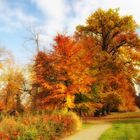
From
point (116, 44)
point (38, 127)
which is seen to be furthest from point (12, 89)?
point (38, 127)

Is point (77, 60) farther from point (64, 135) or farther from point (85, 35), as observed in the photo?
point (85, 35)

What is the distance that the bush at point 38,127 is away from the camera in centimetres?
1872

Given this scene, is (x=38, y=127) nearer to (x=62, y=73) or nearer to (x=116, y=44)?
(x=62, y=73)

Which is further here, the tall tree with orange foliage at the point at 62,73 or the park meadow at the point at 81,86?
the tall tree with orange foliage at the point at 62,73

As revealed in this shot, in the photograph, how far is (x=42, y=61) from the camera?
3603cm

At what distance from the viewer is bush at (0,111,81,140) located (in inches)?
737

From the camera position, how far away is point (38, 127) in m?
20.9

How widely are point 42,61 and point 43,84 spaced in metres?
2.49

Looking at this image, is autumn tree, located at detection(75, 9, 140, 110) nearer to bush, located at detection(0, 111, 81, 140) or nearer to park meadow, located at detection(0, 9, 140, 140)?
park meadow, located at detection(0, 9, 140, 140)

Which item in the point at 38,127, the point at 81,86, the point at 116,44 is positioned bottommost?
the point at 38,127

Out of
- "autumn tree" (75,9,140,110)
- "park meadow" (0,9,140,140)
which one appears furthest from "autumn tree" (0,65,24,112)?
"autumn tree" (75,9,140,110)

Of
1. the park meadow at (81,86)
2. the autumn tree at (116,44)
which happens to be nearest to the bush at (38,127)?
the park meadow at (81,86)

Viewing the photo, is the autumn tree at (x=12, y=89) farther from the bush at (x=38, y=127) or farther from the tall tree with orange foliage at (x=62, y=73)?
the bush at (x=38, y=127)

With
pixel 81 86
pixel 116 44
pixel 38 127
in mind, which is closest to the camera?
pixel 38 127
